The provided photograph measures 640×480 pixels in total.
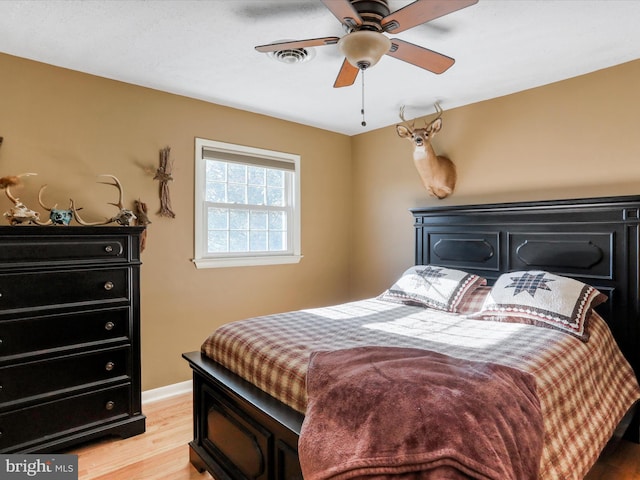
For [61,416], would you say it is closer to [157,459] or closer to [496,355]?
[157,459]

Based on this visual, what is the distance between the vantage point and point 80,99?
275 cm

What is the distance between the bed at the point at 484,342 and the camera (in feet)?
5.29

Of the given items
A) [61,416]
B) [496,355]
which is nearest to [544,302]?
[496,355]

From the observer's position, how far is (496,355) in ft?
5.82

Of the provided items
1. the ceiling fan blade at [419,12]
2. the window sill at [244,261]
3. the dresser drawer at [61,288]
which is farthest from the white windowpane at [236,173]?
the ceiling fan blade at [419,12]

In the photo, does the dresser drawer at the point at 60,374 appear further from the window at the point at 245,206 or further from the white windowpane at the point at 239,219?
the white windowpane at the point at 239,219

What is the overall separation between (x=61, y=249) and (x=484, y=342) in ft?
8.11

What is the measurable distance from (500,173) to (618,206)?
0.92 metres

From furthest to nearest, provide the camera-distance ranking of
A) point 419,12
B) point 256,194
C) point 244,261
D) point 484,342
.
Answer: point 256,194 < point 244,261 < point 484,342 < point 419,12

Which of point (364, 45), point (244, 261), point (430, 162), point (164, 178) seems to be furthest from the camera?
point (244, 261)

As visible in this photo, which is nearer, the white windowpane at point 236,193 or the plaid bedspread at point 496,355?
the plaid bedspread at point 496,355

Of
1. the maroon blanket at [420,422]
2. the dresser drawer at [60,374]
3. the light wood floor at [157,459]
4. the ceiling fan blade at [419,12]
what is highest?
the ceiling fan blade at [419,12]

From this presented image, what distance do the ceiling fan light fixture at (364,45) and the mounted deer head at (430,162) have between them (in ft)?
5.27

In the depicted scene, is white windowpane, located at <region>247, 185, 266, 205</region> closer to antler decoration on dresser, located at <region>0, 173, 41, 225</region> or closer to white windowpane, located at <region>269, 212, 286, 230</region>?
white windowpane, located at <region>269, 212, 286, 230</region>
